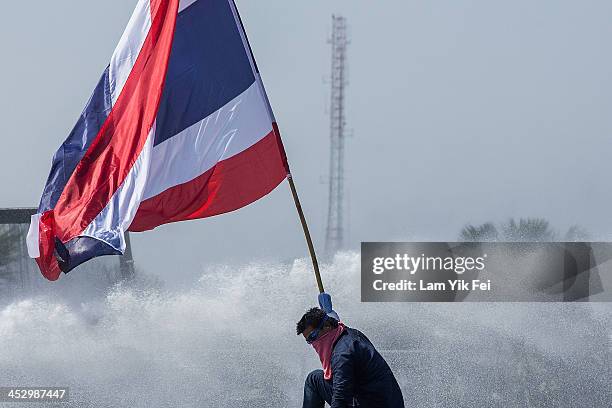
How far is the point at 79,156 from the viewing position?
29.0ft

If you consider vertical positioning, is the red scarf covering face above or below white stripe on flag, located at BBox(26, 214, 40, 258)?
below

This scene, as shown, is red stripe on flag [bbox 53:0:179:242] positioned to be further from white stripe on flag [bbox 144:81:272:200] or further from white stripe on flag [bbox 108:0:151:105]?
white stripe on flag [bbox 144:81:272:200]

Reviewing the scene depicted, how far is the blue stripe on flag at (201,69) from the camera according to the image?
8945 millimetres

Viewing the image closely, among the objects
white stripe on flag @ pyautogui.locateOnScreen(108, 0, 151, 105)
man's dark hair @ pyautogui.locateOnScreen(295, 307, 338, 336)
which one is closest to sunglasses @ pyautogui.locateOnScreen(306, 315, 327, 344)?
man's dark hair @ pyautogui.locateOnScreen(295, 307, 338, 336)

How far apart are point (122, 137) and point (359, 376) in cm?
229

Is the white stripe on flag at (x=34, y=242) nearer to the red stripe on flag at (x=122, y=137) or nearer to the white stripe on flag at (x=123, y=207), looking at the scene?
the red stripe on flag at (x=122, y=137)

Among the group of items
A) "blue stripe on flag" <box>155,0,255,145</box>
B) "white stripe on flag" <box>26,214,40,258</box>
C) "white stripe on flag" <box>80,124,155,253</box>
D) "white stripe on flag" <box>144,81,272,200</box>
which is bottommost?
"white stripe on flag" <box>26,214,40,258</box>

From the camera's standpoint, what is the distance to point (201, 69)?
29.5 ft

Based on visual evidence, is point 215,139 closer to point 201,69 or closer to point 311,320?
point 201,69

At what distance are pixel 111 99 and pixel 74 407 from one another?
4812 mm

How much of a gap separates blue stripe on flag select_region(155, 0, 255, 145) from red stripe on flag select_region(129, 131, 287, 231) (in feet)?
1.21

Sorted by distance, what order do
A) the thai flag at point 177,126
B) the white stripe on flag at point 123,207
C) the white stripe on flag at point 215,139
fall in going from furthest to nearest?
the white stripe on flag at point 215,139 → the thai flag at point 177,126 → the white stripe on flag at point 123,207

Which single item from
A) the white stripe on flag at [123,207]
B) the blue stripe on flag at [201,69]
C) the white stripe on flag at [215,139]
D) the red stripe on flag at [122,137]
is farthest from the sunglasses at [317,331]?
the blue stripe on flag at [201,69]

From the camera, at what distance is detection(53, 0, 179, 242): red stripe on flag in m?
8.66
